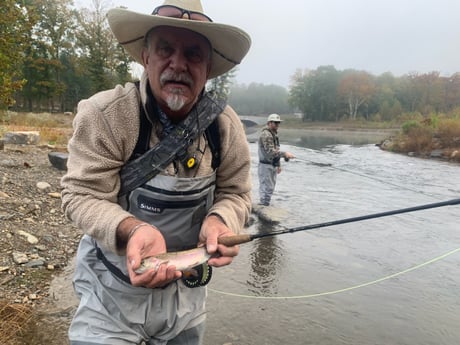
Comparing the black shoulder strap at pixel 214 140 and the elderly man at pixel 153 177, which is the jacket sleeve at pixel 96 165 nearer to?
the elderly man at pixel 153 177

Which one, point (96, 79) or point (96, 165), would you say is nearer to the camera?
point (96, 165)

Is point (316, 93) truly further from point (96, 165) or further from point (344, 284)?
point (96, 165)

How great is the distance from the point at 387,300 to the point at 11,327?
5084mm

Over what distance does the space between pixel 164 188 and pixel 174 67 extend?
2.33 feet

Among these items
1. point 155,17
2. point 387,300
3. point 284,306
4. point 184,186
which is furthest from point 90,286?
point 387,300

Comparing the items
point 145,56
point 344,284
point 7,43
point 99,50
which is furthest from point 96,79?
point 145,56

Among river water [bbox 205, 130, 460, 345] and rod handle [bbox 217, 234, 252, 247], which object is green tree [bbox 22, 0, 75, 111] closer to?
river water [bbox 205, 130, 460, 345]

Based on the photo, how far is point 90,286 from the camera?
2.23 metres

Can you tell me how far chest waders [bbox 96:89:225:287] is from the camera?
2174mm

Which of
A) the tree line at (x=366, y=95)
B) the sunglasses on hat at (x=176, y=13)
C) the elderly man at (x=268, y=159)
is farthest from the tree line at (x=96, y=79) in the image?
the elderly man at (x=268, y=159)

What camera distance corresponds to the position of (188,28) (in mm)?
2178

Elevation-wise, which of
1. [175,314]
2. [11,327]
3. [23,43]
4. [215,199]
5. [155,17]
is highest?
[23,43]

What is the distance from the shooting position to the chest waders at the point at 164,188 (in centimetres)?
217

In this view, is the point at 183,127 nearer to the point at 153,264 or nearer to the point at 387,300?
the point at 153,264
